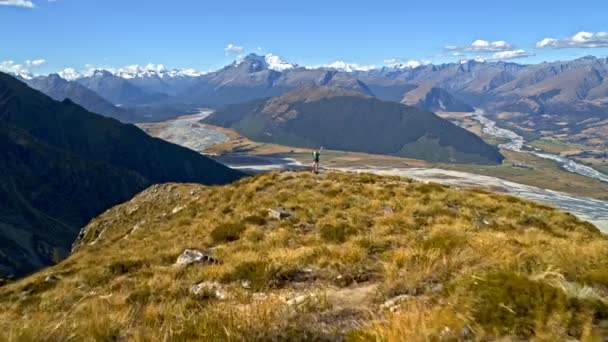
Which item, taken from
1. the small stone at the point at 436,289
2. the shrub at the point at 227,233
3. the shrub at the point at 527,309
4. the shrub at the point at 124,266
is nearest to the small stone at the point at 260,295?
the small stone at the point at 436,289

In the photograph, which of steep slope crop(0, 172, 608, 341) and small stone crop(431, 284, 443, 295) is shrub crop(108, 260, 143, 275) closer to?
steep slope crop(0, 172, 608, 341)

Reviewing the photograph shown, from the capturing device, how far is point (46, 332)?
277 inches

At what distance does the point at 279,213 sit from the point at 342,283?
1247cm

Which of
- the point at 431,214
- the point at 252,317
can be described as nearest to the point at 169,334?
the point at 252,317

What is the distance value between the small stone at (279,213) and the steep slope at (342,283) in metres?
0.30

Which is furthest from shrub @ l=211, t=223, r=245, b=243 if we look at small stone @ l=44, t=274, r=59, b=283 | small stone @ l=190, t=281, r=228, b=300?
small stone @ l=190, t=281, r=228, b=300

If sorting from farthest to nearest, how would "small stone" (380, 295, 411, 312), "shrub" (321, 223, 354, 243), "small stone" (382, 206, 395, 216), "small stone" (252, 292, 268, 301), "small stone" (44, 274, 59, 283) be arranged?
"small stone" (382, 206, 395, 216), "small stone" (44, 274, 59, 283), "shrub" (321, 223, 354, 243), "small stone" (252, 292, 268, 301), "small stone" (380, 295, 411, 312)

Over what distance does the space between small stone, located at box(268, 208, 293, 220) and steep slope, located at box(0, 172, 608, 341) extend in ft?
0.99

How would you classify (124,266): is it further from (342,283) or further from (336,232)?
(342,283)

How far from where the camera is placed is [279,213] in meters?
23.7

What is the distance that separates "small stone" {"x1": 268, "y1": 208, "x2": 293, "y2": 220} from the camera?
77.0 ft

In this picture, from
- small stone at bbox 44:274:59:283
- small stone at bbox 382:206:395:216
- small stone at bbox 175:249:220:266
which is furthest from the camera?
small stone at bbox 382:206:395:216

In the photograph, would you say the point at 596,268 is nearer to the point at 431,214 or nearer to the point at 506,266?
the point at 506,266

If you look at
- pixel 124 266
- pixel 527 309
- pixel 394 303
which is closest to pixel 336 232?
pixel 124 266
